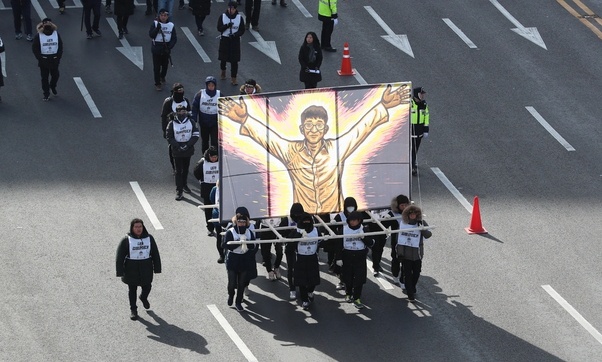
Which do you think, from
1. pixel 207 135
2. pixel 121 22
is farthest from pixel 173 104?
pixel 121 22

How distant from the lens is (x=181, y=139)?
2509cm

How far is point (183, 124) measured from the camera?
82.3 ft

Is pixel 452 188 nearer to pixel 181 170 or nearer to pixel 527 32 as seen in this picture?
pixel 181 170

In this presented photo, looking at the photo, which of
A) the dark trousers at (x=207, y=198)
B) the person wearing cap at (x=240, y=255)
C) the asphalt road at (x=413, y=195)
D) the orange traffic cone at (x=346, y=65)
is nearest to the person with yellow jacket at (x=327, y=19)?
the asphalt road at (x=413, y=195)

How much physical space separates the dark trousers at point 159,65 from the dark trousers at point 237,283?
9.53 m

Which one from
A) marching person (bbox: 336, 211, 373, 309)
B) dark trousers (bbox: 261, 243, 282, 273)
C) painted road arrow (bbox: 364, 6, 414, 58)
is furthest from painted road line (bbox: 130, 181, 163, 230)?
painted road arrow (bbox: 364, 6, 414, 58)

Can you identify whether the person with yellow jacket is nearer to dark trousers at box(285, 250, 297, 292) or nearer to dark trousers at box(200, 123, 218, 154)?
dark trousers at box(200, 123, 218, 154)

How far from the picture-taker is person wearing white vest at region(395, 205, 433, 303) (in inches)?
839

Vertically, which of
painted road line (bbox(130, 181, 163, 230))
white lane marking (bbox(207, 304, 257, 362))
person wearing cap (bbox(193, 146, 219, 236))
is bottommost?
white lane marking (bbox(207, 304, 257, 362))

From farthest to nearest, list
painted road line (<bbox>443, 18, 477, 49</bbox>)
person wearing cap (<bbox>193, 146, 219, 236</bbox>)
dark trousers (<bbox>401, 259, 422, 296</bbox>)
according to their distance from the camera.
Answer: painted road line (<bbox>443, 18, 477, 49</bbox>) < person wearing cap (<bbox>193, 146, 219, 236</bbox>) < dark trousers (<bbox>401, 259, 422, 296</bbox>)

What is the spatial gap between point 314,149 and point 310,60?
25.1ft

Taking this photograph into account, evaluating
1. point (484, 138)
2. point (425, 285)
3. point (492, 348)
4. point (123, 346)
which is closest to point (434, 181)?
point (484, 138)

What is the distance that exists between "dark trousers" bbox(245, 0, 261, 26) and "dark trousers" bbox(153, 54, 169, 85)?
378 cm

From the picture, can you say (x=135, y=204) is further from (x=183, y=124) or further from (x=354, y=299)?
(x=354, y=299)
